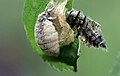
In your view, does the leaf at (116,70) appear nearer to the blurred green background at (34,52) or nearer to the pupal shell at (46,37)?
the pupal shell at (46,37)

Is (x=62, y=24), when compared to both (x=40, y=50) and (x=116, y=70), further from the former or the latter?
(x=116, y=70)

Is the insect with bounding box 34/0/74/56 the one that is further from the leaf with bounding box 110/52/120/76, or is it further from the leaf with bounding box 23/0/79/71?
the leaf with bounding box 110/52/120/76

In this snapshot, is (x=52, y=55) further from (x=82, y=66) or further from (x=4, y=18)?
(x=4, y=18)

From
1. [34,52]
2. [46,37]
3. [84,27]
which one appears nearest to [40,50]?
[46,37]

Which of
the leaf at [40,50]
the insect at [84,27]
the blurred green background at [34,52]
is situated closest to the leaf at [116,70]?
the leaf at [40,50]

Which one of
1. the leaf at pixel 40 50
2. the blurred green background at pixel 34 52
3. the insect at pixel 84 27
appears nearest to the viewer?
the leaf at pixel 40 50

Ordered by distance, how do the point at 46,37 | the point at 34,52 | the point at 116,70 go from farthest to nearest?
the point at 34,52 → the point at 46,37 → the point at 116,70
